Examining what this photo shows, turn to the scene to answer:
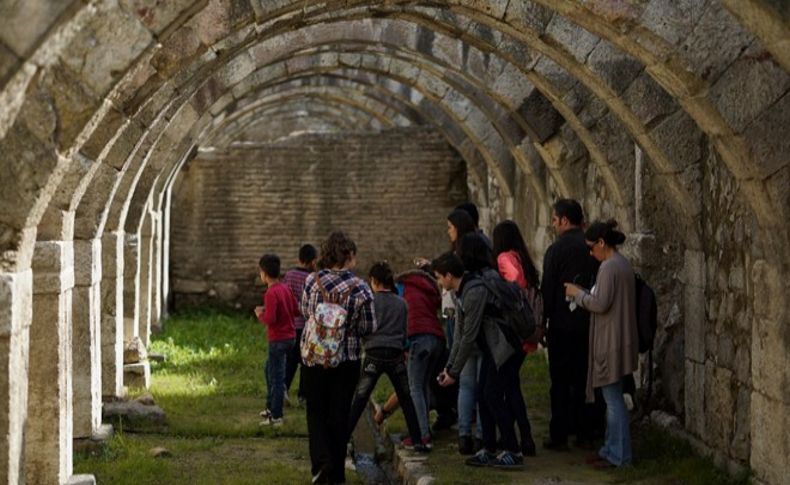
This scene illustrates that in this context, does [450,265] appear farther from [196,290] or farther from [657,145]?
[196,290]

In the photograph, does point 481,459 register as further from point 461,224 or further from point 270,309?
point 270,309

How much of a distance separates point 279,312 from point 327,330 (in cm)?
225

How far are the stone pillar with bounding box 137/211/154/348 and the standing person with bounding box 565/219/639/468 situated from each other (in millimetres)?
7569

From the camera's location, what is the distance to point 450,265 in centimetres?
901

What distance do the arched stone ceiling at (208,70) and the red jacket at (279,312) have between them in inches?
57.6

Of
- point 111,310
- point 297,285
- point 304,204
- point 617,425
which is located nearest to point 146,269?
point 111,310

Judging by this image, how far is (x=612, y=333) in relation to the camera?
348 inches

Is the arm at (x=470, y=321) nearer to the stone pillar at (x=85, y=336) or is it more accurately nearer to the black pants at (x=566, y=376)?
the black pants at (x=566, y=376)

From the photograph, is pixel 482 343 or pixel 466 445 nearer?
pixel 482 343

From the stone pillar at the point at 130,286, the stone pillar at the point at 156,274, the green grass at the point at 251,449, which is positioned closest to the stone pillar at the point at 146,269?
the stone pillar at the point at 156,274

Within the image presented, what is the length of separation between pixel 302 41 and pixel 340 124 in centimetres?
1539

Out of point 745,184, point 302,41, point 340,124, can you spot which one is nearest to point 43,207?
point 745,184

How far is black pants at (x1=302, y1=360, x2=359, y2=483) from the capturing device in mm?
8820

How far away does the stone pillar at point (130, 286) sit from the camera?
1341 cm
